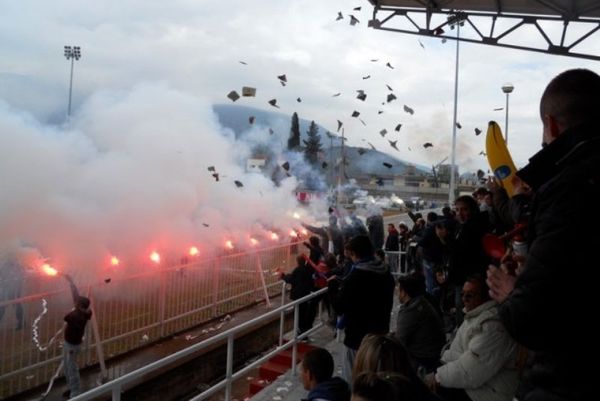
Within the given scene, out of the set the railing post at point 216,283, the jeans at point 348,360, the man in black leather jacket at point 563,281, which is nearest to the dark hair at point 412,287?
the jeans at point 348,360

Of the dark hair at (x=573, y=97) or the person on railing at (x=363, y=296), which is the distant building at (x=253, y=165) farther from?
the dark hair at (x=573, y=97)

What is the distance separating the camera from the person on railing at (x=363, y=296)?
457 centimetres

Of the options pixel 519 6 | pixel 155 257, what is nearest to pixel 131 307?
pixel 155 257

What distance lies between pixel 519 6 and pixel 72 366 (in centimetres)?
882

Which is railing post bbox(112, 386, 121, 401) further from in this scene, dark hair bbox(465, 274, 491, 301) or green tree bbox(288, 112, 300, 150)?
green tree bbox(288, 112, 300, 150)

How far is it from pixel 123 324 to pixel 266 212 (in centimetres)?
814

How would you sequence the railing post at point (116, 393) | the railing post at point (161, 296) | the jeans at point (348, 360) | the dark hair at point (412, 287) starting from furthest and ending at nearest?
the railing post at point (161, 296) → the jeans at point (348, 360) → the dark hair at point (412, 287) → the railing post at point (116, 393)

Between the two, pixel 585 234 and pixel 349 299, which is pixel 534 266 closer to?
pixel 585 234

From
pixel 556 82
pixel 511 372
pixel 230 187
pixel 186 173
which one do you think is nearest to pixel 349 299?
pixel 511 372

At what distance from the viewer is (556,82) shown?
166 cm

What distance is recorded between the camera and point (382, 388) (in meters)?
2.03

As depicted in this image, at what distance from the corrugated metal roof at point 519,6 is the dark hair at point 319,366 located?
248 inches

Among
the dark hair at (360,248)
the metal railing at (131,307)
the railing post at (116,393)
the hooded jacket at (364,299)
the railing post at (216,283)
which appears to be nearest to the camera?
the railing post at (116,393)

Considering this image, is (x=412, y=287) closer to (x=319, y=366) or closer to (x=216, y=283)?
(x=319, y=366)
